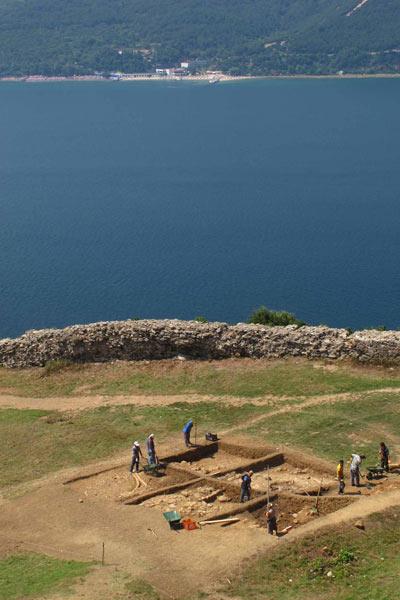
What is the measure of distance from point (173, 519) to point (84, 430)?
8.00m

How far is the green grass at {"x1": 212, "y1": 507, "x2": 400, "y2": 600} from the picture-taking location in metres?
19.5

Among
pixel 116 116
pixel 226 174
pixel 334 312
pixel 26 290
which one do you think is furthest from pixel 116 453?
pixel 116 116

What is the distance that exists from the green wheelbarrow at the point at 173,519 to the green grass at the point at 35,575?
8.17ft

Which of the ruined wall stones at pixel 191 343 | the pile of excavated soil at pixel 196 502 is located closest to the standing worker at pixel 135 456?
the pile of excavated soil at pixel 196 502

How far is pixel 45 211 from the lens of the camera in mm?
110625

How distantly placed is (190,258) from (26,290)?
645 inches

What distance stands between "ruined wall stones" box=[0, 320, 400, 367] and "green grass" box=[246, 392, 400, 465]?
3088mm

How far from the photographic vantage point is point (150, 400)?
32188 millimetres

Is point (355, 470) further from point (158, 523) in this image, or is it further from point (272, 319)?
point (272, 319)

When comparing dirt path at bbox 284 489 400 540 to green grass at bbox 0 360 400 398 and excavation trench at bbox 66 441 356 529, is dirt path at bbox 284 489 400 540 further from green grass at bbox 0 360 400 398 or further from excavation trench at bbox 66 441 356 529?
green grass at bbox 0 360 400 398

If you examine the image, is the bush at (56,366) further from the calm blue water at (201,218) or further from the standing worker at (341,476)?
the calm blue water at (201,218)

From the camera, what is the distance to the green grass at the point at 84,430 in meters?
28.1

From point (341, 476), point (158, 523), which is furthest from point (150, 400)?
point (341, 476)

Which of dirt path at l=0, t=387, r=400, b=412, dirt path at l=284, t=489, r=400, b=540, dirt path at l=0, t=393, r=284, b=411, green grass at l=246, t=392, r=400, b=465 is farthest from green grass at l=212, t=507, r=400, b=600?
dirt path at l=0, t=393, r=284, b=411
